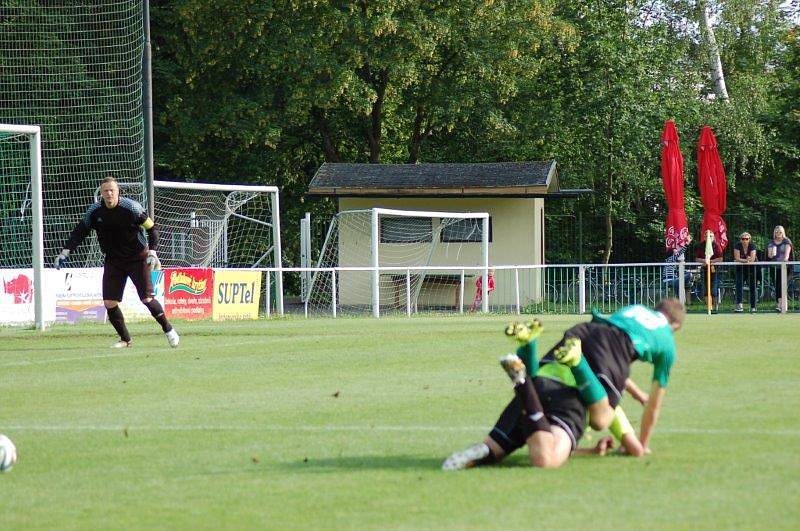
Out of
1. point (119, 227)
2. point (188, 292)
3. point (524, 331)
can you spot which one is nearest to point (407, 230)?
point (188, 292)

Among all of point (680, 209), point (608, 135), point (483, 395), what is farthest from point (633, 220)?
point (483, 395)

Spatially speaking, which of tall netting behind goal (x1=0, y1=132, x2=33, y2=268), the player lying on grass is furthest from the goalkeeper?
tall netting behind goal (x1=0, y1=132, x2=33, y2=268)

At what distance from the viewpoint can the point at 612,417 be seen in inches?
310

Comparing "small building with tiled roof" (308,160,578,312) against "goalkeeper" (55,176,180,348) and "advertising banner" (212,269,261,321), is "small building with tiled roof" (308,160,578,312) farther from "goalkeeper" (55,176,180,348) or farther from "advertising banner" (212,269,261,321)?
"goalkeeper" (55,176,180,348)

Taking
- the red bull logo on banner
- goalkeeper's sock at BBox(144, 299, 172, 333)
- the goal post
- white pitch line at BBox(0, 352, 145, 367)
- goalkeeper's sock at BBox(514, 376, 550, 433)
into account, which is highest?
the goal post

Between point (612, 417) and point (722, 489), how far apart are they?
3.73 feet

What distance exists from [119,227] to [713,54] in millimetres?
38713

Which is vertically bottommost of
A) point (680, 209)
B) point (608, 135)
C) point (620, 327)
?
point (620, 327)

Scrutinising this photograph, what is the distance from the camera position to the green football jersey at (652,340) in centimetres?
804

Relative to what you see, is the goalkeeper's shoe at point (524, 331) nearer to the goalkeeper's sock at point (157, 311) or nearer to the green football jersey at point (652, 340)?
the green football jersey at point (652, 340)

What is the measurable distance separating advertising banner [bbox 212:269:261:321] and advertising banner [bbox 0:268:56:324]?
3.89 m

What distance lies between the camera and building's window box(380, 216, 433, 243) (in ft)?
124

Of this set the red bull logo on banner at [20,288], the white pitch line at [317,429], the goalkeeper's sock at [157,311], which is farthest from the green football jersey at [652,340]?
the red bull logo on banner at [20,288]

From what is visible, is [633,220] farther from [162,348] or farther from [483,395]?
[483,395]
